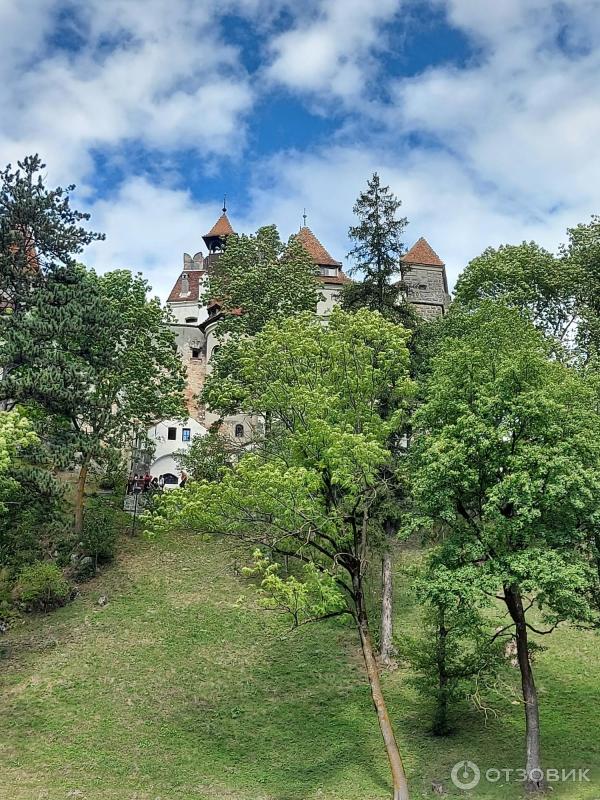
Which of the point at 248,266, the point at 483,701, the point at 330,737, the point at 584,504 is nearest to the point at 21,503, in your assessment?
the point at 330,737

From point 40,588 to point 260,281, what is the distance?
1667cm

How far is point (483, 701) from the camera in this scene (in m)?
19.1

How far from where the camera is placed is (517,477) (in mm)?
14477

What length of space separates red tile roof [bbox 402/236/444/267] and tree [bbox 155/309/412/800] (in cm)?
3245

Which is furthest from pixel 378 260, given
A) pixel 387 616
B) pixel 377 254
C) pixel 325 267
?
pixel 325 267

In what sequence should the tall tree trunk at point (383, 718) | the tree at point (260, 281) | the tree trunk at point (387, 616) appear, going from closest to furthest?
the tall tree trunk at point (383, 718)
the tree trunk at point (387, 616)
the tree at point (260, 281)

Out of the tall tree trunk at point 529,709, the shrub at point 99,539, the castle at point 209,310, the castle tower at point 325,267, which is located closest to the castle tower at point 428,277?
the castle at point 209,310

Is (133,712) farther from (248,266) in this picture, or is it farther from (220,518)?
(248,266)

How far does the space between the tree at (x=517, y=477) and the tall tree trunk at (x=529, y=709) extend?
Result: 0.8 inches

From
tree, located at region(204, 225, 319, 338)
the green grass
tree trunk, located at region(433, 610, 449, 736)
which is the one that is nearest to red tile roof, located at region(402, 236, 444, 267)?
tree, located at region(204, 225, 319, 338)

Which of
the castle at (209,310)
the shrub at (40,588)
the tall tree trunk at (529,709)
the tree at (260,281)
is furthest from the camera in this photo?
the castle at (209,310)

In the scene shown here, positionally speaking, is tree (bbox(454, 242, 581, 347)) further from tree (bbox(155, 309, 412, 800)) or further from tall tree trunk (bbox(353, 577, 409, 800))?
tall tree trunk (bbox(353, 577, 409, 800))

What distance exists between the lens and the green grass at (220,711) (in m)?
16.2

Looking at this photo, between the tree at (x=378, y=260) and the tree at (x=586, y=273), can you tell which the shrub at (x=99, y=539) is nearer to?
the tree at (x=378, y=260)
